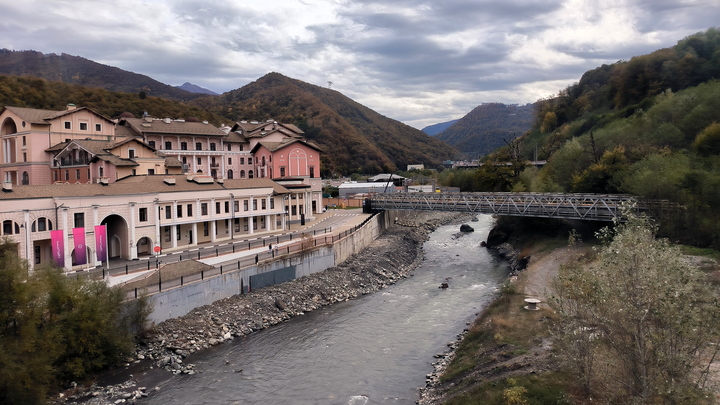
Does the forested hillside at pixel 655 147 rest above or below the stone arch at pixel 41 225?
above

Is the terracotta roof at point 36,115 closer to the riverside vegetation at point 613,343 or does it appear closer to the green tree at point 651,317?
the riverside vegetation at point 613,343

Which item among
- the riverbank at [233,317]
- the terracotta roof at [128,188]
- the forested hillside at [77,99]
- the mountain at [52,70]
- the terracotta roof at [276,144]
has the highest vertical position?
the mountain at [52,70]

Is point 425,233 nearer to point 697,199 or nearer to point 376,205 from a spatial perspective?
point 376,205

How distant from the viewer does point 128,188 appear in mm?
33719

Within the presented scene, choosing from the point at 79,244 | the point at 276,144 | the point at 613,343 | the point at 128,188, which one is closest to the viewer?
the point at 613,343

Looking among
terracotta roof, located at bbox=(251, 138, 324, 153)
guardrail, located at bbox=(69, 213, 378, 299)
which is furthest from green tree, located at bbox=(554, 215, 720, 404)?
terracotta roof, located at bbox=(251, 138, 324, 153)

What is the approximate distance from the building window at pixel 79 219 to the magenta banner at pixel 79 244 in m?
1.11

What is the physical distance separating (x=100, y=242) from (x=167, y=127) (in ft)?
95.9

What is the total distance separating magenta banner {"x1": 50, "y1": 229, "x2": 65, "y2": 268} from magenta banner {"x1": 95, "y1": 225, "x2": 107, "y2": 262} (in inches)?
75.0

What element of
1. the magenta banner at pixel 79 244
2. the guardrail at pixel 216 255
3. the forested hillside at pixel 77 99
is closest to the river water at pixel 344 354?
the guardrail at pixel 216 255

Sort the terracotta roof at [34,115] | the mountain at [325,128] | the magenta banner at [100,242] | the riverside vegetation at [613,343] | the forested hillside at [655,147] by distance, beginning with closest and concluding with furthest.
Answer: the riverside vegetation at [613,343], the magenta banner at [100,242], the forested hillside at [655,147], the terracotta roof at [34,115], the mountain at [325,128]

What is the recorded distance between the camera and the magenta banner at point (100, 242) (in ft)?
97.6

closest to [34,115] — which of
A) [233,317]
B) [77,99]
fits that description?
[233,317]

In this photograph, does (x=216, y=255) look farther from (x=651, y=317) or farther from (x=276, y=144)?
(x=276, y=144)
